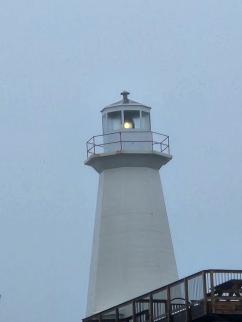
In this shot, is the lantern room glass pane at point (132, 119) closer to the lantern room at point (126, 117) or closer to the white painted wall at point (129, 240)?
the lantern room at point (126, 117)

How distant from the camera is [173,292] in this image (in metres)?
53.4

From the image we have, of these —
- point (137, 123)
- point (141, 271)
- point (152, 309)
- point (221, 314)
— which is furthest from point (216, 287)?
point (137, 123)

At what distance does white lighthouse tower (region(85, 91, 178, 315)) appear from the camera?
5734cm

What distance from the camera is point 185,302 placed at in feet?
162

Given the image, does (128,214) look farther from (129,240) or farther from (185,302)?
(185,302)

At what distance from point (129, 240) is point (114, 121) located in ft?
17.1

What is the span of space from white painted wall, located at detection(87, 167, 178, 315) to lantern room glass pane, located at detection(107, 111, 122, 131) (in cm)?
187

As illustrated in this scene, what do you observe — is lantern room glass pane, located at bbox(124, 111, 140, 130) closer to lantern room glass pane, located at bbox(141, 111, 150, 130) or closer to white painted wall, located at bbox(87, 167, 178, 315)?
lantern room glass pane, located at bbox(141, 111, 150, 130)

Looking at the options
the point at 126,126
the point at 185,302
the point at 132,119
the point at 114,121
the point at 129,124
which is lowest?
the point at 185,302

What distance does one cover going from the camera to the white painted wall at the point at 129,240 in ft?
188

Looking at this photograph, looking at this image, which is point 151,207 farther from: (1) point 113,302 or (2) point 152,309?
(2) point 152,309

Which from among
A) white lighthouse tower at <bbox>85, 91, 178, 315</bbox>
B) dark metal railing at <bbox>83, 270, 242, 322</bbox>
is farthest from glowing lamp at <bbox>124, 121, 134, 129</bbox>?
dark metal railing at <bbox>83, 270, 242, 322</bbox>

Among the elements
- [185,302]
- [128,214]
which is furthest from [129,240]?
[185,302]

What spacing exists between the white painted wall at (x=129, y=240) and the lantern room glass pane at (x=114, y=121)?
187 cm
